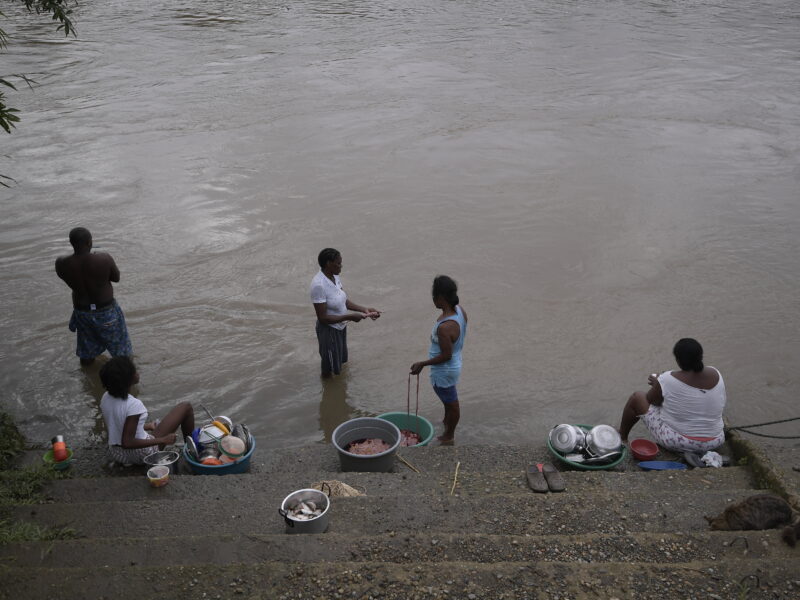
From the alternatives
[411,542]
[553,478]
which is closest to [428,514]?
[411,542]

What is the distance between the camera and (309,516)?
424 cm

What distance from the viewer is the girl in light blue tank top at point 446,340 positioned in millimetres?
5613

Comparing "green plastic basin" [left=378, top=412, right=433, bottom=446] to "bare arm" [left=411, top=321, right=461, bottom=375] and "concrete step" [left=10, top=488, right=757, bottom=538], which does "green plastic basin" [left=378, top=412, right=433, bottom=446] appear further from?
"concrete step" [left=10, top=488, right=757, bottom=538]

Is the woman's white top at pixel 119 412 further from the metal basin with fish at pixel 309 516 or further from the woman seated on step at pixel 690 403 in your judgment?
the woman seated on step at pixel 690 403

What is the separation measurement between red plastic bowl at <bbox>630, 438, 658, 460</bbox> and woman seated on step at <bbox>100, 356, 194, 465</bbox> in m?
3.50

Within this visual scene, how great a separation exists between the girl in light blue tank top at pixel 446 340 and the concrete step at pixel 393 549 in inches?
78.4

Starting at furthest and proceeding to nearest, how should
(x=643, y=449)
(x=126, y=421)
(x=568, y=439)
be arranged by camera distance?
(x=643, y=449) < (x=568, y=439) < (x=126, y=421)

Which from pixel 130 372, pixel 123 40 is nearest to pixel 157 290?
pixel 130 372

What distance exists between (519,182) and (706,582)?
1015 cm

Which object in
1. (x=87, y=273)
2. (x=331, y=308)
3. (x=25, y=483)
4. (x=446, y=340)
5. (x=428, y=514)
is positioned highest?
(x=87, y=273)

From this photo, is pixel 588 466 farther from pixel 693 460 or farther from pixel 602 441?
pixel 693 460

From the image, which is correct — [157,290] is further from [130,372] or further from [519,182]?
[519,182]

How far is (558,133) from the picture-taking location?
603 inches

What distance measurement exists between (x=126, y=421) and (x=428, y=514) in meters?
2.27
